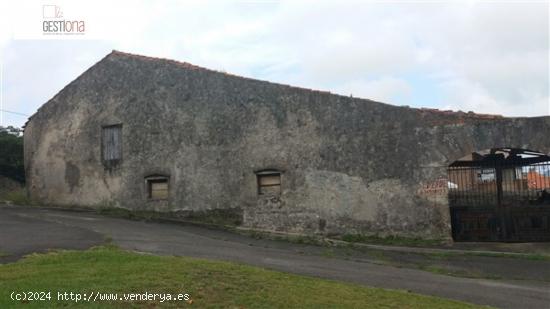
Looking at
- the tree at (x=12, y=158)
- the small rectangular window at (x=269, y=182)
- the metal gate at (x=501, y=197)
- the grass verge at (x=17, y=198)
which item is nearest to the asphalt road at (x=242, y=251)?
the small rectangular window at (x=269, y=182)

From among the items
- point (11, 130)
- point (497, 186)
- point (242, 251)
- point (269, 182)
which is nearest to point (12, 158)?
point (11, 130)

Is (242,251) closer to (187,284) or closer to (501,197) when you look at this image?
(187,284)

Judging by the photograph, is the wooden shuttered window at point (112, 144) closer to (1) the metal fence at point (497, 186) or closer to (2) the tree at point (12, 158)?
(2) the tree at point (12, 158)

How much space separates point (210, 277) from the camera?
7.67m

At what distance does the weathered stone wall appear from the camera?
13703mm

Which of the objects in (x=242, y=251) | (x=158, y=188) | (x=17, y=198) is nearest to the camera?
(x=242, y=251)

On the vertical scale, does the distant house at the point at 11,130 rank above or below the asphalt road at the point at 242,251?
above

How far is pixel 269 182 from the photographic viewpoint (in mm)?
15266

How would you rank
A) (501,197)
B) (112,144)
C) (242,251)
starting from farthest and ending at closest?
(112,144) < (501,197) < (242,251)


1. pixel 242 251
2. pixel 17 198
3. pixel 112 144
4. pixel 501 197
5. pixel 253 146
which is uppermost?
pixel 112 144

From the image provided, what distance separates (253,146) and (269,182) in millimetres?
1095

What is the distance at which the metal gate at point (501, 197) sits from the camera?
546 inches

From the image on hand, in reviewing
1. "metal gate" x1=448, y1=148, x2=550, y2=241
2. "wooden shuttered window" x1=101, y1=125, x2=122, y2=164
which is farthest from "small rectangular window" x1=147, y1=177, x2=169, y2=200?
"metal gate" x1=448, y1=148, x2=550, y2=241

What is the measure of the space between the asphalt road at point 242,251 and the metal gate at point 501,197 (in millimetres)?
3932
